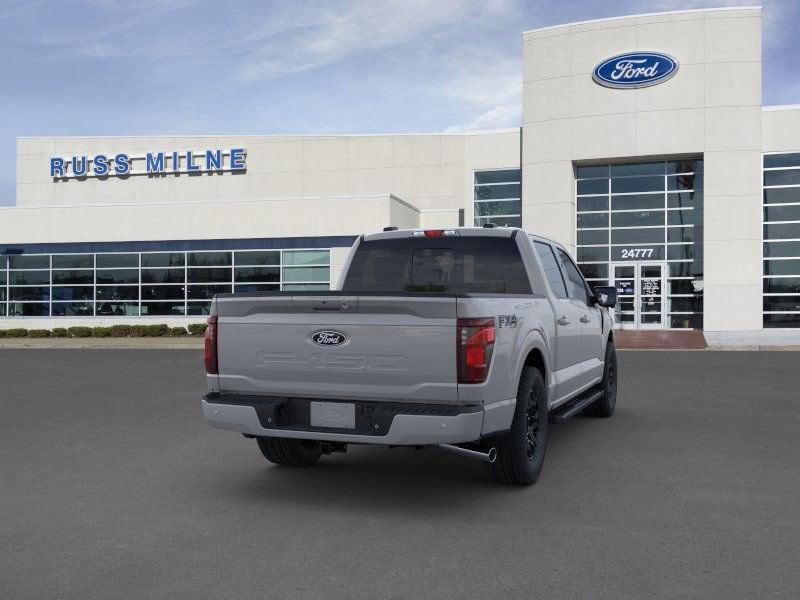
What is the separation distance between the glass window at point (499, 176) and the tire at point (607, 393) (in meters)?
24.7

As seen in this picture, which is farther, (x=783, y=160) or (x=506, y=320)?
(x=783, y=160)

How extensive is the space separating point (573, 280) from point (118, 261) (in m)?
29.7

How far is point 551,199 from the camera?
102 feet

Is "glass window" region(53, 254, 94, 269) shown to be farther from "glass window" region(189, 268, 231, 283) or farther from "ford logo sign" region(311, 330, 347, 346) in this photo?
"ford logo sign" region(311, 330, 347, 346)

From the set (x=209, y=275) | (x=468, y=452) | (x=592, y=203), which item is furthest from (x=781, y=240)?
(x=468, y=452)

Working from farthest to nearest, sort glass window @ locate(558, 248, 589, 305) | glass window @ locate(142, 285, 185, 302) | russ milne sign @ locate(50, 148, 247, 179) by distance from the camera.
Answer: russ milne sign @ locate(50, 148, 247, 179)
glass window @ locate(142, 285, 185, 302)
glass window @ locate(558, 248, 589, 305)

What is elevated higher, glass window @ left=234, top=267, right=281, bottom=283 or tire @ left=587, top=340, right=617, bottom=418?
glass window @ left=234, top=267, right=281, bottom=283

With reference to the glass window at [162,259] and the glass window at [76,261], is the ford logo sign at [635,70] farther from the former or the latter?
the glass window at [76,261]

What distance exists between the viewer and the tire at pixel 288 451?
6543 millimetres

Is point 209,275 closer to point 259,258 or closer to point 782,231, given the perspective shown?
point 259,258

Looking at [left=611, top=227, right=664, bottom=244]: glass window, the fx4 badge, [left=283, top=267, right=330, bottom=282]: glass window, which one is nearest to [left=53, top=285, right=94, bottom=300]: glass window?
[left=283, top=267, right=330, bottom=282]: glass window

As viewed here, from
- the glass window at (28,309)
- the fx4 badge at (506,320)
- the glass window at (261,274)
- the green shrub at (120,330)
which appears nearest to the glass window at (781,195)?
the glass window at (261,274)

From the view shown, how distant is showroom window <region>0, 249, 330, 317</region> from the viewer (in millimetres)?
32750

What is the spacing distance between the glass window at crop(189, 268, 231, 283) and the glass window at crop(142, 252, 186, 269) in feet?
2.31
